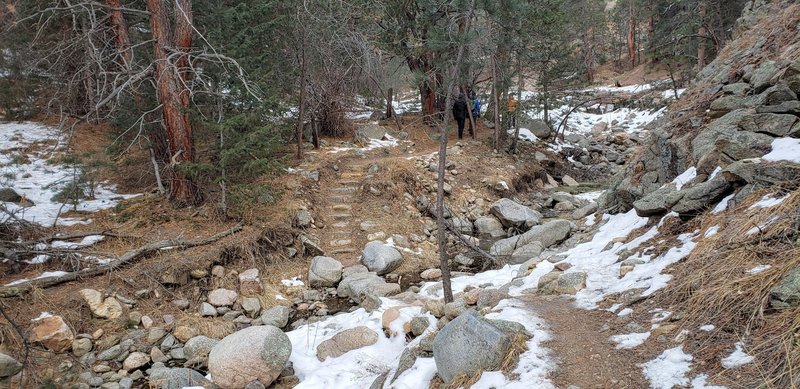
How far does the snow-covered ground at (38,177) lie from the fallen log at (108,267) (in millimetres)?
1669

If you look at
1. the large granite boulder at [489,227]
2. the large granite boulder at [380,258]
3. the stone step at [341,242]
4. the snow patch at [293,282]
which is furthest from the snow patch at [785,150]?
the stone step at [341,242]

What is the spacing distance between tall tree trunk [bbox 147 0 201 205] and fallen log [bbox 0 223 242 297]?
129 centimetres

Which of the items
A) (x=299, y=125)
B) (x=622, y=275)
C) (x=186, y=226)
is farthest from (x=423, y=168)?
(x=622, y=275)

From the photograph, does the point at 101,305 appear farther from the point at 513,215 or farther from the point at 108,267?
the point at 513,215

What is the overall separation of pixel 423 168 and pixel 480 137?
451 cm

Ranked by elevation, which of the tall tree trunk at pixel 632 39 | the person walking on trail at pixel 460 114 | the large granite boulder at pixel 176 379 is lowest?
the large granite boulder at pixel 176 379

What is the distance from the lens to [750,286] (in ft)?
9.18

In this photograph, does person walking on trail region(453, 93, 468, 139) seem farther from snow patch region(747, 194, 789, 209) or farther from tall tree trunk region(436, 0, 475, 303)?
snow patch region(747, 194, 789, 209)

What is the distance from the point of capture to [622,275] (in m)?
4.36

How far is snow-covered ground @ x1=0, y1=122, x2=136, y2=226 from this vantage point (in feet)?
25.6

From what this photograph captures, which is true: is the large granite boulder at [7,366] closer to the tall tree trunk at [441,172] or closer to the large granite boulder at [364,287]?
the large granite boulder at [364,287]

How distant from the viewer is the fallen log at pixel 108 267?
5.44 metres

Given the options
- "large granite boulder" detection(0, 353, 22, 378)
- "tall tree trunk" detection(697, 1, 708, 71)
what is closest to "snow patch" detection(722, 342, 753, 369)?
"large granite boulder" detection(0, 353, 22, 378)

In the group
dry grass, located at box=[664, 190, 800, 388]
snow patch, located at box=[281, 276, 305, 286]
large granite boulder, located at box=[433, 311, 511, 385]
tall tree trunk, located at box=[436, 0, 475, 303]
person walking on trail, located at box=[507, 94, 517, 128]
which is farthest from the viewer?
person walking on trail, located at box=[507, 94, 517, 128]
